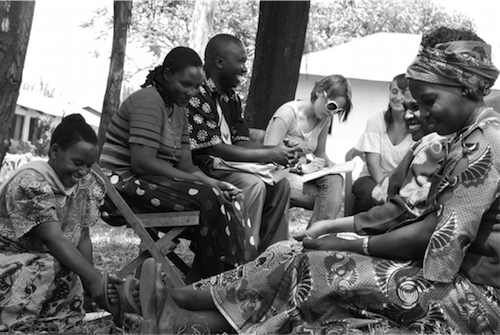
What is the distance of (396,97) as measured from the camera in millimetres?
6375

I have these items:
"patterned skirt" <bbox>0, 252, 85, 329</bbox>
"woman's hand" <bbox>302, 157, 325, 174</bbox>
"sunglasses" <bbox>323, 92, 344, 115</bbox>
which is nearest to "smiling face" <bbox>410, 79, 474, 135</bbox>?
"patterned skirt" <bbox>0, 252, 85, 329</bbox>

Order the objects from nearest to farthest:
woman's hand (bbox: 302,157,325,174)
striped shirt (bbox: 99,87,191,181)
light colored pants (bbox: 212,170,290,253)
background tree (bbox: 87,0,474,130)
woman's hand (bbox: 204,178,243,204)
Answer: striped shirt (bbox: 99,87,191,181), woman's hand (bbox: 204,178,243,204), light colored pants (bbox: 212,170,290,253), woman's hand (bbox: 302,157,325,174), background tree (bbox: 87,0,474,130)

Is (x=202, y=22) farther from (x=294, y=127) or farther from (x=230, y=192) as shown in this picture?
(x=230, y=192)

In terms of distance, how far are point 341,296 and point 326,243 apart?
0.94 ft

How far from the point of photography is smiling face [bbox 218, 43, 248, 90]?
5.98 m

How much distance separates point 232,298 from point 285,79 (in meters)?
5.22

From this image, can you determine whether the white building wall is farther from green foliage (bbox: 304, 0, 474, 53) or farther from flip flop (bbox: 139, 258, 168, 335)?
flip flop (bbox: 139, 258, 168, 335)

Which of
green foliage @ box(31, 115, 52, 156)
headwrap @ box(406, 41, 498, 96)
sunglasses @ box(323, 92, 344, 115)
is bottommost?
green foliage @ box(31, 115, 52, 156)

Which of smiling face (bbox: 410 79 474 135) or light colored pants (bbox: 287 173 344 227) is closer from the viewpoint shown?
smiling face (bbox: 410 79 474 135)

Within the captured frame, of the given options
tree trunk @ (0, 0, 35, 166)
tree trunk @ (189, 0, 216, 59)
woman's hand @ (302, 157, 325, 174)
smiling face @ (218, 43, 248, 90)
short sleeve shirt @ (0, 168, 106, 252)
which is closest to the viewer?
short sleeve shirt @ (0, 168, 106, 252)

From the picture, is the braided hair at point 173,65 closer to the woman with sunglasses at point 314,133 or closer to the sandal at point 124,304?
the woman with sunglasses at point 314,133

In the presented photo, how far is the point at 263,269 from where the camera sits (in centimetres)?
358

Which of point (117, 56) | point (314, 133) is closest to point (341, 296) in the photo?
point (314, 133)

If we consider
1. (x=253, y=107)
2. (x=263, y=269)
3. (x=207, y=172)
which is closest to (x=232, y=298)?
(x=263, y=269)
